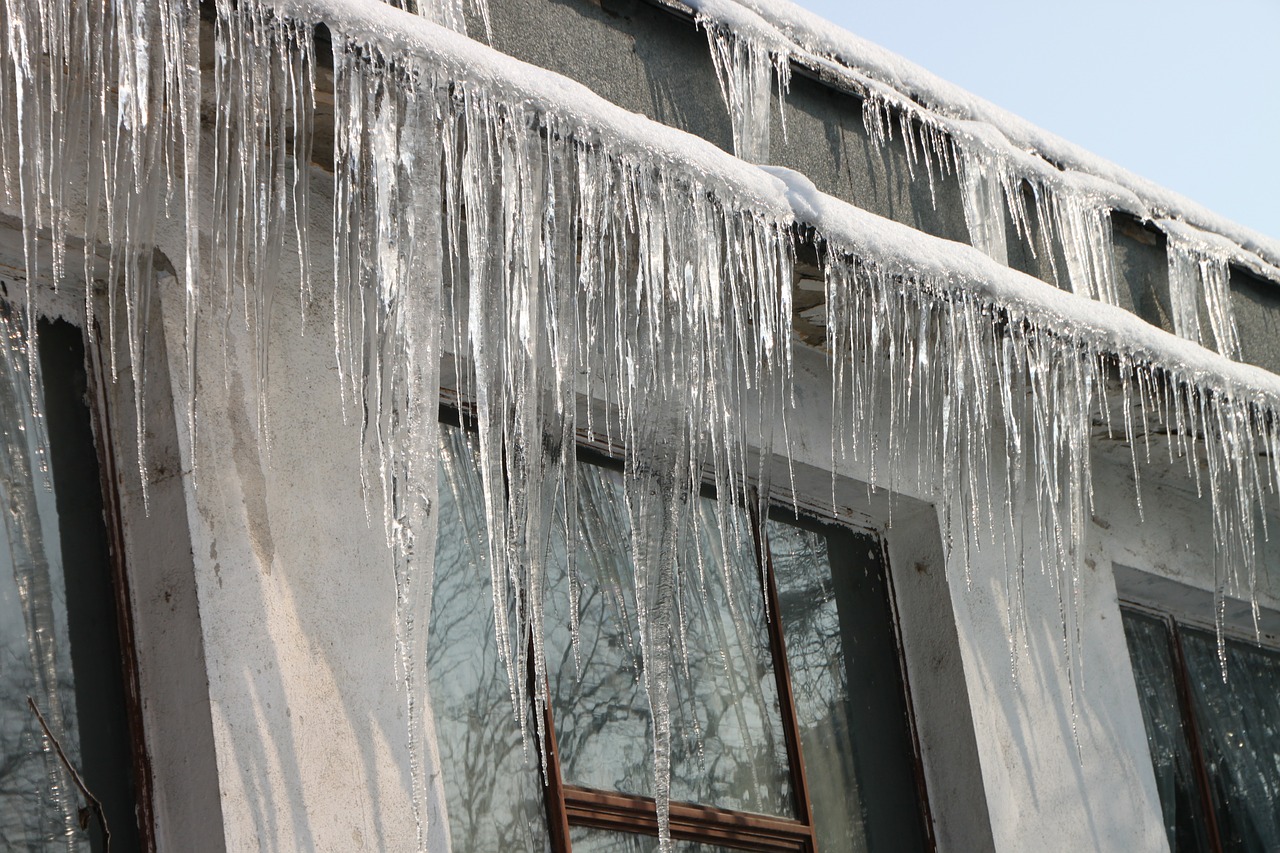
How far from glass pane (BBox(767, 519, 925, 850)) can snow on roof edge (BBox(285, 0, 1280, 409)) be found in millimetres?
818

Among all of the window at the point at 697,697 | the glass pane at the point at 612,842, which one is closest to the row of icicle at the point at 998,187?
the window at the point at 697,697

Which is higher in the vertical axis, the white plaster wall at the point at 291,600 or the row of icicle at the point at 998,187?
the row of icicle at the point at 998,187

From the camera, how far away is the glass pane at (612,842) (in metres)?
3.16

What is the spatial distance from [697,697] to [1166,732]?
1.82 meters

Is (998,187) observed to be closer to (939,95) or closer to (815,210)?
(939,95)

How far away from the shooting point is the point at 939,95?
4051 millimetres

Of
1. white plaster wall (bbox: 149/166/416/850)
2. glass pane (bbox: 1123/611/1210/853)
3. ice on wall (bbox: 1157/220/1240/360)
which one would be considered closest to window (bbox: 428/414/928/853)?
white plaster wall (bbox: 149/166/416/850)

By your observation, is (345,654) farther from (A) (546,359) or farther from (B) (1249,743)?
(B) (1249,743)

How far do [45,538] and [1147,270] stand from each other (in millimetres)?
3137

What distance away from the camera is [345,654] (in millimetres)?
2715

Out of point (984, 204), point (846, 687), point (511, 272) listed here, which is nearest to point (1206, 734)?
point (846, 687)

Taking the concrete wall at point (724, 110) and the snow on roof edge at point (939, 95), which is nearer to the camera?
the concrete wall at point (724, 110)

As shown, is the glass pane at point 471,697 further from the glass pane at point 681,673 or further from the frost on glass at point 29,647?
the frost on glass at point 29,647

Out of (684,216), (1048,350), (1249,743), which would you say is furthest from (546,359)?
(1249,743)
